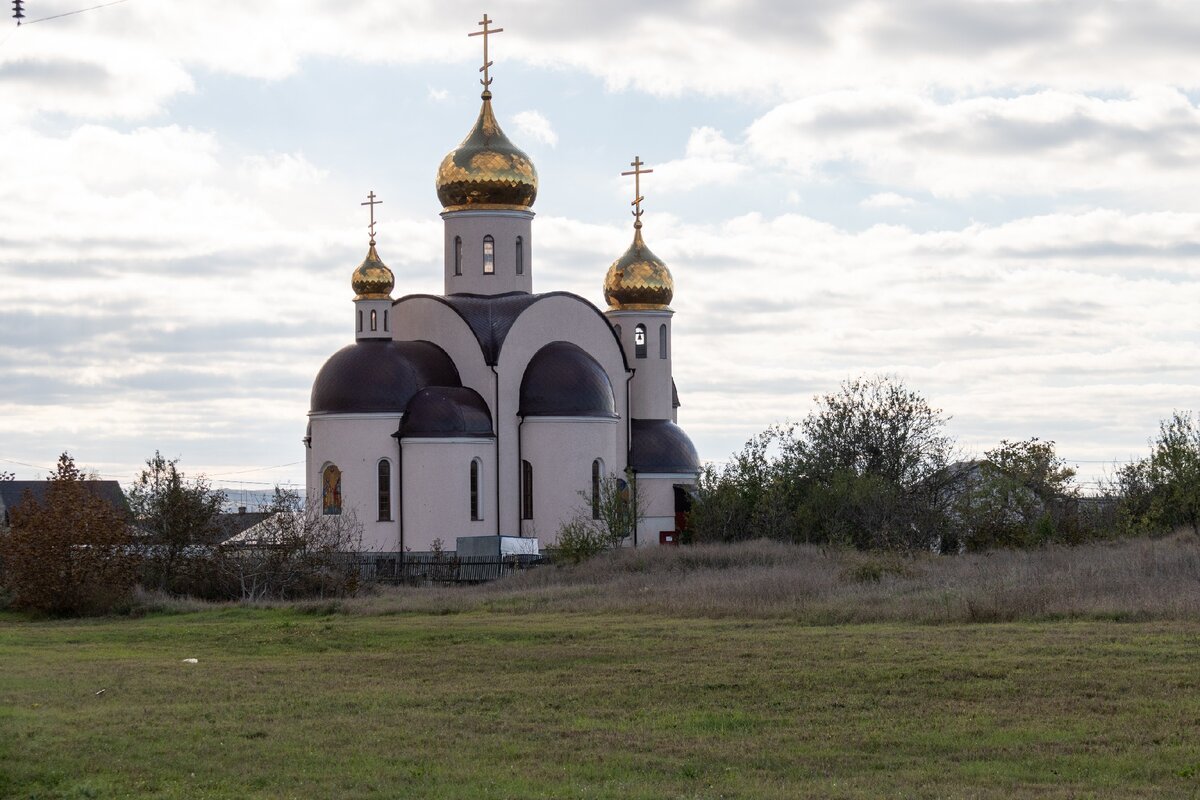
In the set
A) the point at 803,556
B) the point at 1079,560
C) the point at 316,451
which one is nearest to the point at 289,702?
the point at 1079,560

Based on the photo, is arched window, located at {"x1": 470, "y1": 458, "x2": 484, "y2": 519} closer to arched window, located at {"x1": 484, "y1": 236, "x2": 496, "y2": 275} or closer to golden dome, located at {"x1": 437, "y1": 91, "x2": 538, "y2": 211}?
arched window, located at {"x1": 484, "y1": 236, "x2": 496, "y2": 275}

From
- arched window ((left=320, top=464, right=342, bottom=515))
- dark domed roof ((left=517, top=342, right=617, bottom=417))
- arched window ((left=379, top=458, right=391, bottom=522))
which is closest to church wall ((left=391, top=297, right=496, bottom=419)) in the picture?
dark domed roof ((left=517, top=342, right=617, bottom=417))

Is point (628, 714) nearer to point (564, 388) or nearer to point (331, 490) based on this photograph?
point (331, 490)

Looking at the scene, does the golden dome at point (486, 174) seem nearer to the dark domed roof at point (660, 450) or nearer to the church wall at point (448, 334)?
the church wall at point (448, 334)

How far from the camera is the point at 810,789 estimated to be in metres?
11.3

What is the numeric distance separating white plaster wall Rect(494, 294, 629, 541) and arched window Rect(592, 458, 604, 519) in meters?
0.38

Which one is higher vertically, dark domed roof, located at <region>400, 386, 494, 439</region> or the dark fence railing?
dark domed roof, located at <region>400, 386, 494, 439</region>

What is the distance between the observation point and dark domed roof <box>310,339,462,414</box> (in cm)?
4191

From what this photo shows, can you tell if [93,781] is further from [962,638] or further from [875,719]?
[962,638]

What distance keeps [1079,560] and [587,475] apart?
1789cm

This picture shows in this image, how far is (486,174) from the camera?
1781 inches

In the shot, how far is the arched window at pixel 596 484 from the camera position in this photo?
4316 cm

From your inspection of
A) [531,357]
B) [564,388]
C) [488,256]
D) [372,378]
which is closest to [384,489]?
[372,378]

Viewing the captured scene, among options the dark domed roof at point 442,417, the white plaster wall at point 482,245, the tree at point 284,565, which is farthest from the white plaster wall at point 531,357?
the tree at point 284,565
